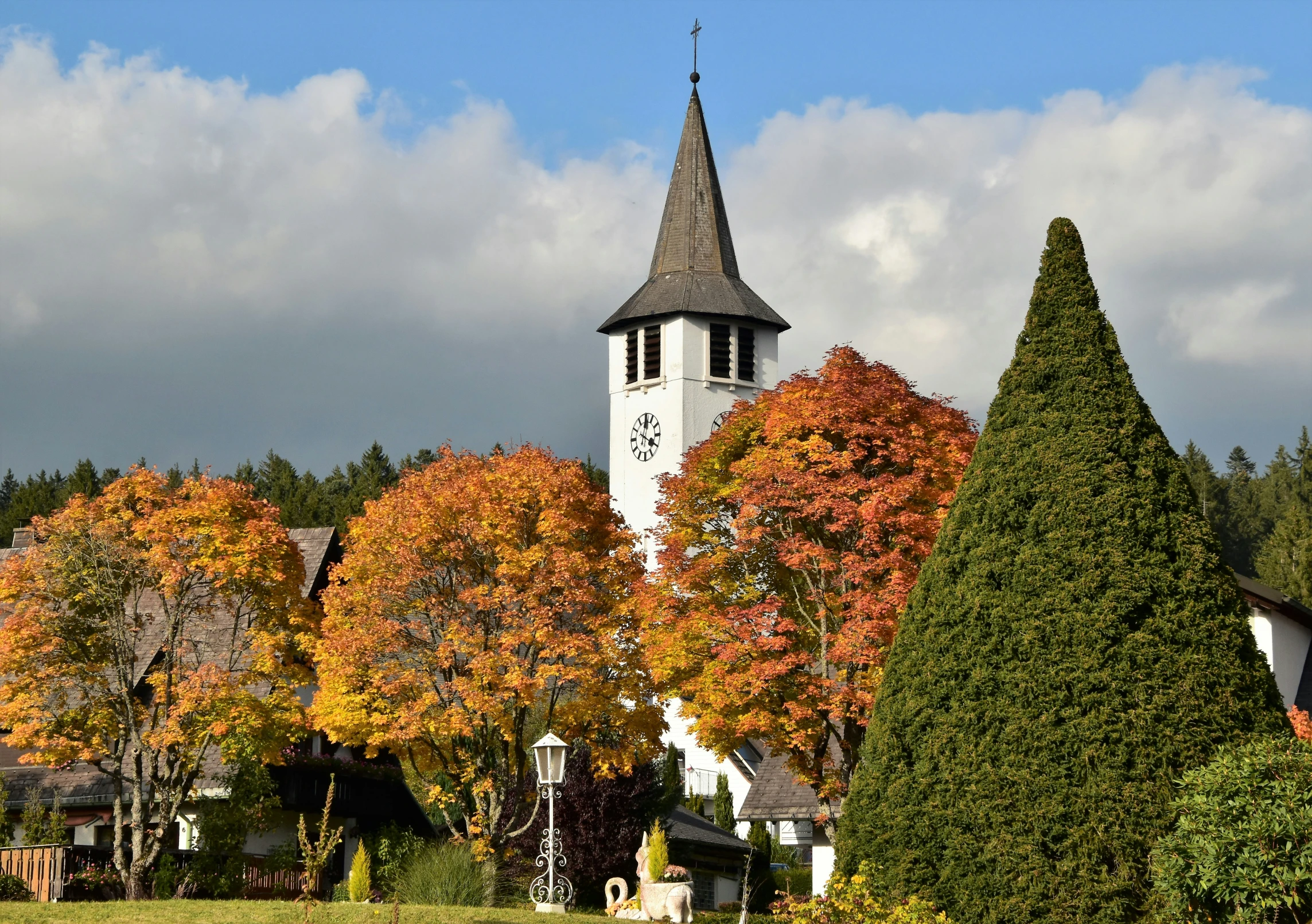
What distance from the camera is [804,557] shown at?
26.8m

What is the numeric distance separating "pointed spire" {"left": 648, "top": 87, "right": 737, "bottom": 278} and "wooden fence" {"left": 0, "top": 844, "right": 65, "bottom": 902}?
47017mm

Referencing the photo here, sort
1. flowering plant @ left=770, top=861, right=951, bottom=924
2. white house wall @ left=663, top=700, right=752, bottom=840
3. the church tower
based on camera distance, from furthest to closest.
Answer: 1. the church tower
2. white house wall @ left=663, top=700, right=752, bottom=840
3. flowering plant @ left=770, top=861, right=951, bottom=924

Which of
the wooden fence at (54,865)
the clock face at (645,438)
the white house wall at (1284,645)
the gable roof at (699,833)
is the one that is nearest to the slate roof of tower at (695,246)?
the clock face at (645,438)

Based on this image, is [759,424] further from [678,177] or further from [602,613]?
[678,177]

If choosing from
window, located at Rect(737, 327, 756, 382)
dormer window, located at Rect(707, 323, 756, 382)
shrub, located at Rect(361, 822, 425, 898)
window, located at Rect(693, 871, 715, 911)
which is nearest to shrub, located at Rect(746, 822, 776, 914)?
window, located at Rect(693, 871, 715, 911)

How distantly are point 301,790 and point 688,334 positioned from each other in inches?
1500

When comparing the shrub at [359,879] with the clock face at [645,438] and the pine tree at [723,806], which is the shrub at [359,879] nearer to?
the pine tree at [723,806]

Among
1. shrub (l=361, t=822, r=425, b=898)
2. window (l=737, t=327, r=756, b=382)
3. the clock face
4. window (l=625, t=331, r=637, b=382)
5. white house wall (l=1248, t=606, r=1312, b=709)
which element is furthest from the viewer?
window (l=625, t=331, r=637, b=382)

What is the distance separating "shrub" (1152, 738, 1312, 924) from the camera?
43.4 ft

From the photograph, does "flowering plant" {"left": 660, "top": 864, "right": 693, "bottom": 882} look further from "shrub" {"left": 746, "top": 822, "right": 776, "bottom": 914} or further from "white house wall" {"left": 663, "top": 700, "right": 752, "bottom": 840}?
"white house wall" {"left": 663, "top": 700, "right": 752, "bottom": 840}

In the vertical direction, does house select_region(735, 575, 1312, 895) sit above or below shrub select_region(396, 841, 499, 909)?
above

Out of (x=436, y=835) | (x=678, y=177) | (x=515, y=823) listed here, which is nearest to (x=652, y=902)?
(x=515, y=823)

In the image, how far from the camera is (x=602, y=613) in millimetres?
30578

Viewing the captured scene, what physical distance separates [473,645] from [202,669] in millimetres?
5172
